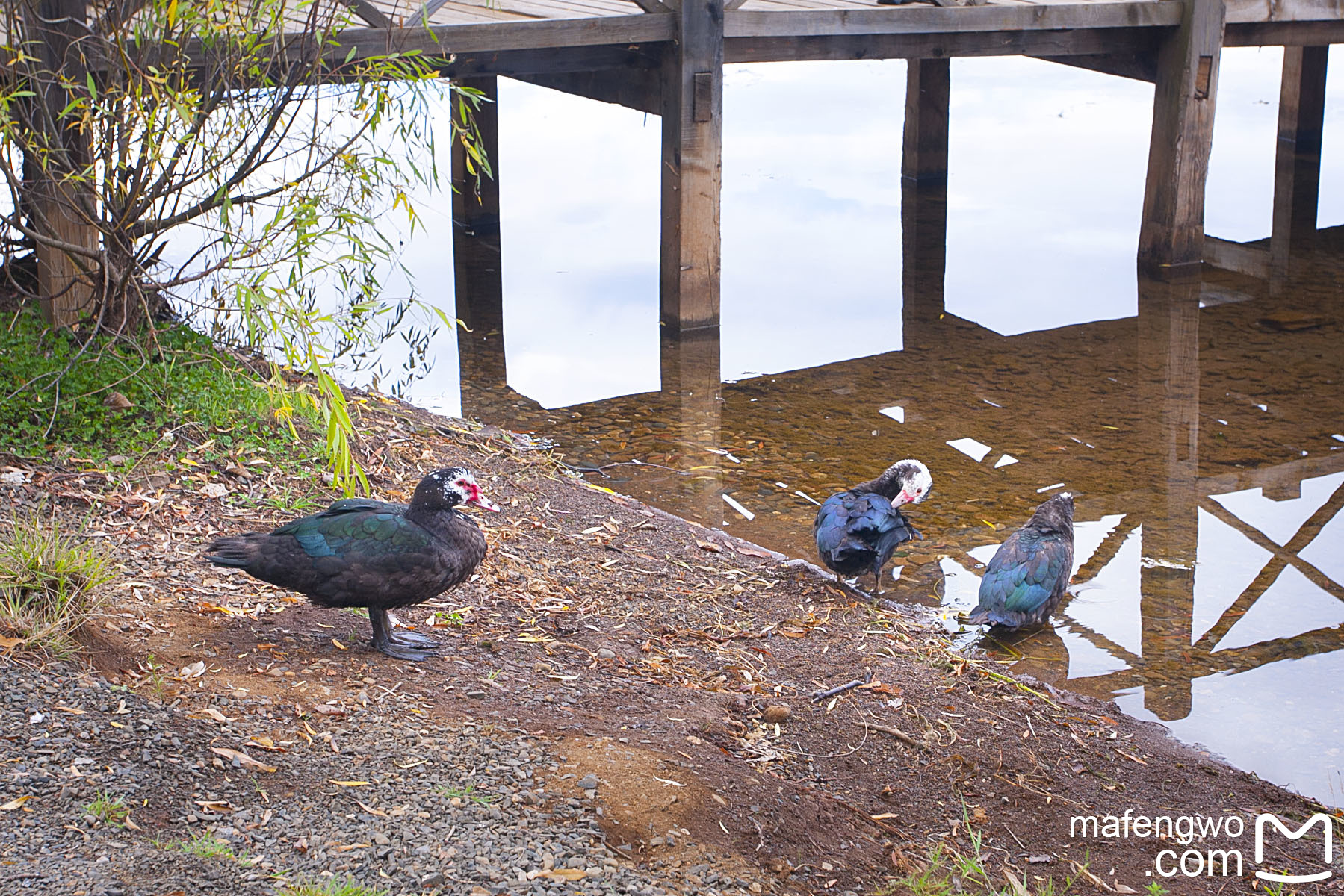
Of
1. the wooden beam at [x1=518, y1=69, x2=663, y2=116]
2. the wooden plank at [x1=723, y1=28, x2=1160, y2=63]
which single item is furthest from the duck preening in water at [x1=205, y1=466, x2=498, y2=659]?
the wooden plank at [x1=723, y1=28, x2=1160, y2=63]

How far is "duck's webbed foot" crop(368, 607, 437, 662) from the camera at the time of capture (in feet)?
13.9

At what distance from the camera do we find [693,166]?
916 cm

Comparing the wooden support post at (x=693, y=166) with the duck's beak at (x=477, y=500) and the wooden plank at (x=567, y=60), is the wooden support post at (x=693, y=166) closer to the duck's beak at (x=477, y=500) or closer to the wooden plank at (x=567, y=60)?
the wooden plank at (x=567, y=60)

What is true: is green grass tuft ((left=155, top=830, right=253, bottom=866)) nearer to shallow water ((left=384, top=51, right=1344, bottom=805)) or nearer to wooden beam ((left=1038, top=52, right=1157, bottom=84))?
shallow water ((left=384, top=51, right=1344, bottom=805))

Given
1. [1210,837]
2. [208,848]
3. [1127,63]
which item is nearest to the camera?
[208,848]

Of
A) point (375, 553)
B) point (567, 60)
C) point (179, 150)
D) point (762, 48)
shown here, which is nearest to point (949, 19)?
point (762, 48)

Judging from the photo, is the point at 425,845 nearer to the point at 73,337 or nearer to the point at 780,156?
the point at 73,337

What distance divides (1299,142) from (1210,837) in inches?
538

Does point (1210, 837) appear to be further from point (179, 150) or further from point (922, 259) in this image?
point (922, 259)

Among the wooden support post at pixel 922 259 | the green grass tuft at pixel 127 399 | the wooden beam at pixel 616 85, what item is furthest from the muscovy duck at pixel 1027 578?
the wooden beam at pixel 616 85

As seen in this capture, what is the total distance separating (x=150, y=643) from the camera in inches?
158

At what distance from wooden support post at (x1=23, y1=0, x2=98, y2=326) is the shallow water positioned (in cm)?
274

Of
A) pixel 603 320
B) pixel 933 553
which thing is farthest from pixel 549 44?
pixel 933 553

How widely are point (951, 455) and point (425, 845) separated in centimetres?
526
